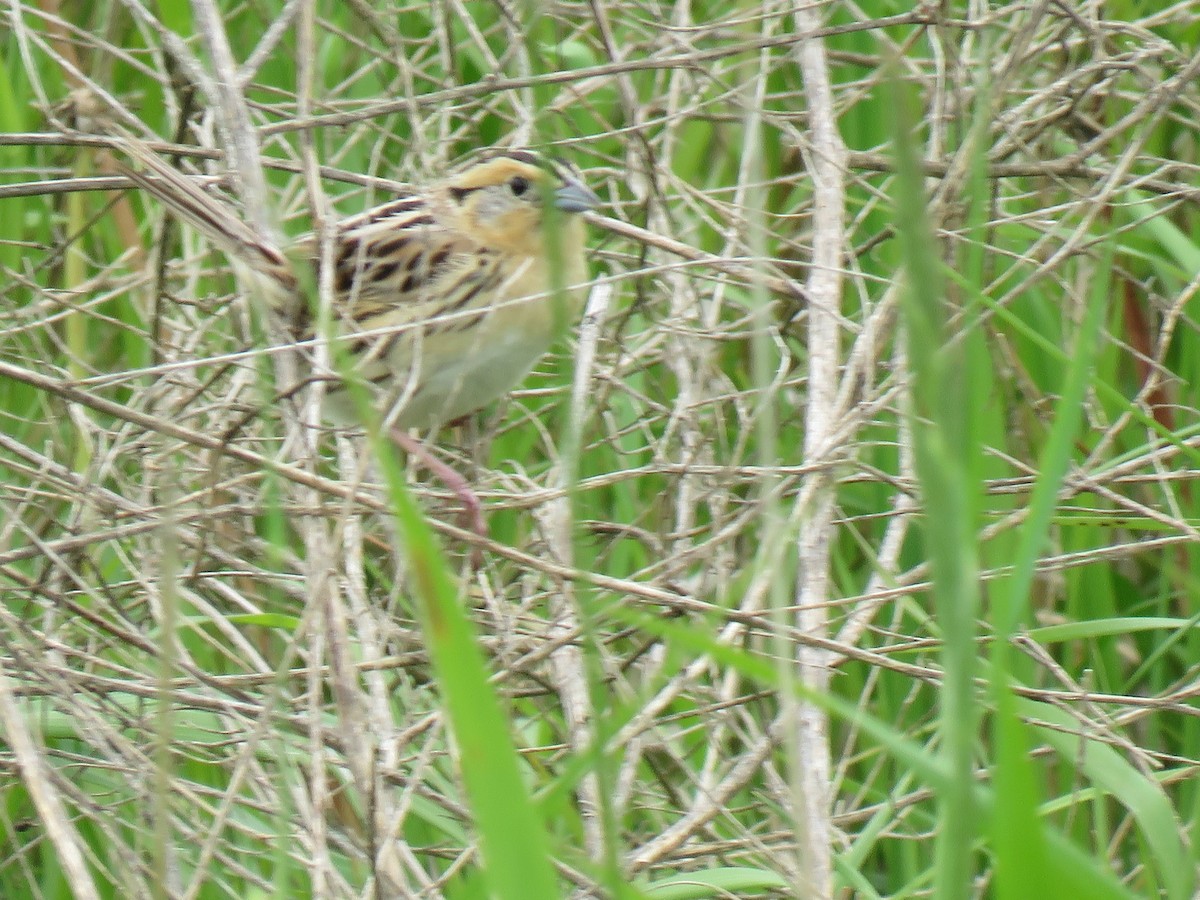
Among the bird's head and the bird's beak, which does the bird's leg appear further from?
the bird's head

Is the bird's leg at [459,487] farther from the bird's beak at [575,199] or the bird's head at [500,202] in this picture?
the bird's head at [500,202]

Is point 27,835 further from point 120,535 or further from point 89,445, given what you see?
point 120,535

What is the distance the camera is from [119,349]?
3828 mm

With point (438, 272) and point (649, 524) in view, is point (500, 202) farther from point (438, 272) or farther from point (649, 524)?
point (649, 524)

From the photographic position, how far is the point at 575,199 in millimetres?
3088

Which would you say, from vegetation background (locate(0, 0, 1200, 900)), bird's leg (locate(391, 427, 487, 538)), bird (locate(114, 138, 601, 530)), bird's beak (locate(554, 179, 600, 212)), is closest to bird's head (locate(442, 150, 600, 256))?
bird (locate(114, 138, 601, 530))

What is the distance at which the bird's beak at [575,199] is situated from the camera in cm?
309

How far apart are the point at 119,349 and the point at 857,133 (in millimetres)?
1784

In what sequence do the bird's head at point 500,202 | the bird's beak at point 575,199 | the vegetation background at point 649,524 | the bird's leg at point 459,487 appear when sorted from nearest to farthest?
the vegetation background at point 649,524, the bird's leg at point 459,487, the bird's beak at point 575,199, the bird's head at point 500,202

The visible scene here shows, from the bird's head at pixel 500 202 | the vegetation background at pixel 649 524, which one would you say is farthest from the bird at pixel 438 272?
the vegetation background at pixel 649 524

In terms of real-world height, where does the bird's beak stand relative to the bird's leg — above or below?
above

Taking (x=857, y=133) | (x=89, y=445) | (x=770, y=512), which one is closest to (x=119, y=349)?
(x=89, y=445)

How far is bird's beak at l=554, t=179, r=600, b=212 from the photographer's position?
3088 mm

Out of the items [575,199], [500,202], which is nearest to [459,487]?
[575,199]
